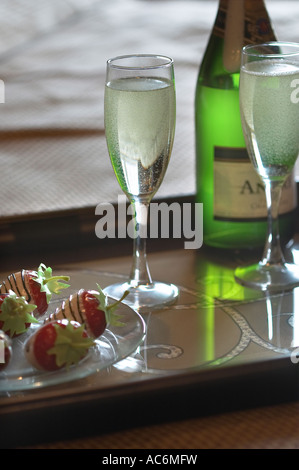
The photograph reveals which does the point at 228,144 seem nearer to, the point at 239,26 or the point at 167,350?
the point at 239,26

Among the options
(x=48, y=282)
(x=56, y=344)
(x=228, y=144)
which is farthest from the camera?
(x=228, y=144)

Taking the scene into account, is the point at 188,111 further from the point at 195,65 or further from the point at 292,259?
the point at 292,259

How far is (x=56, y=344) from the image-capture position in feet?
1.94

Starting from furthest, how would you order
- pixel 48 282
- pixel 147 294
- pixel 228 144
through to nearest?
pixel 228 144 < pixel 147 294 < pixel 48 282

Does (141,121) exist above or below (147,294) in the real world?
above

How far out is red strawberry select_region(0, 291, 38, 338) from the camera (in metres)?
0.64

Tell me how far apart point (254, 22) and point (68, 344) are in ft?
1.81

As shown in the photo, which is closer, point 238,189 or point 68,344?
point 68,344

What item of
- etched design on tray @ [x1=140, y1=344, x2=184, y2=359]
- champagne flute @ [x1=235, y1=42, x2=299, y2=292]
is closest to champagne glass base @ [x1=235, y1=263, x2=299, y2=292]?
champagne flute @ [x1=235, y1=42, x2=299, y2=292]

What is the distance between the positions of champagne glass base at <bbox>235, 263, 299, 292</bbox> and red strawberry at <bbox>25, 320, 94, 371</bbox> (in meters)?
0.29

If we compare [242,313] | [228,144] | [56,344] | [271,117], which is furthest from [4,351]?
[228,144]

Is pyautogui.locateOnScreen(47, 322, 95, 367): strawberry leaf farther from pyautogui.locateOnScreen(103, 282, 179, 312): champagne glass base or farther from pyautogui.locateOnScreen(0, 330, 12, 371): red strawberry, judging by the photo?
pyautogui.locateOnScreen(103, 282, 179, 312): champagne glass base

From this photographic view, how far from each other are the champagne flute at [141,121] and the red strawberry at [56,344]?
0.66 ft

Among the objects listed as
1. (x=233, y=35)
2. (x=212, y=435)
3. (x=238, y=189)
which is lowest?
(x=212, y=435)
